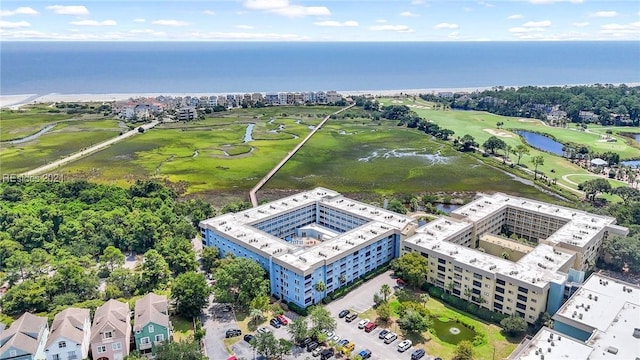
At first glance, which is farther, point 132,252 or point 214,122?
point 214,122

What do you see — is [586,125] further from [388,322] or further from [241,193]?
[388,322]

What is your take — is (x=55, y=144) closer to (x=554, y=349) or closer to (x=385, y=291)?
(x=385, y=291)

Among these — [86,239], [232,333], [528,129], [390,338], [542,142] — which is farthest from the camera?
[528,129]

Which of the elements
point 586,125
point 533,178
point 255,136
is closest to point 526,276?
point 533,178

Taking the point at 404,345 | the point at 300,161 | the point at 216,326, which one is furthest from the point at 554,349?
the point at 300,161

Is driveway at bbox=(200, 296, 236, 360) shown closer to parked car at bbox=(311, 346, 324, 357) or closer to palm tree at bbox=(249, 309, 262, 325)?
palm tree at bbox=(249, 309, 262, 325)
